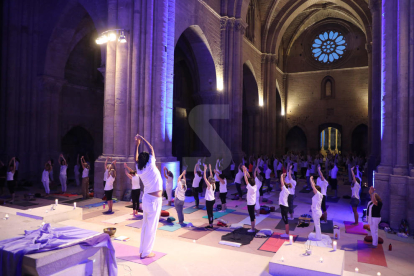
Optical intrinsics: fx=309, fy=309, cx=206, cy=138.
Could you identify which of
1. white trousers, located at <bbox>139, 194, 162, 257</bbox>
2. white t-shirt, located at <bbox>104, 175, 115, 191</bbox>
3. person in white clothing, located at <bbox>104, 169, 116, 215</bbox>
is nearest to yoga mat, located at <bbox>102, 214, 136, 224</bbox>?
person in white clothing, located at <bbox>104, 169, 116, 215</bbox>

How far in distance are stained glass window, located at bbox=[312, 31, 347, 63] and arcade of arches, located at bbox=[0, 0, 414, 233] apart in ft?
0.37

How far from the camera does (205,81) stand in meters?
20.7

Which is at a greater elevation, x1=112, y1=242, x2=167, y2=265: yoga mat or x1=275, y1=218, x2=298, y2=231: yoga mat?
x1=112, y1=242, x2=167, y2=265: yoga mat

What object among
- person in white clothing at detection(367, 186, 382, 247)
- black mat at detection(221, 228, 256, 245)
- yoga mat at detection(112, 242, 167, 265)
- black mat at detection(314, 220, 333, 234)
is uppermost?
person in white clothing at detection(367, 186, 382, 247)

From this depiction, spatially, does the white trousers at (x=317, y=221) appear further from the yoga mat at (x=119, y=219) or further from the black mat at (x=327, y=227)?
the yoga mat at (x=119, y=219)

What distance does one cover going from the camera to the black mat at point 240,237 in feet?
25.5

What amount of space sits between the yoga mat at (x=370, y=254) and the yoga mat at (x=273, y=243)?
5.28 feet

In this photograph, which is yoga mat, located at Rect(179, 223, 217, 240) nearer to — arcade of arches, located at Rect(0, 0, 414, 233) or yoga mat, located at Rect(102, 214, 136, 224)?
yoga mat, located at Rect(102, 214, 136, 224)

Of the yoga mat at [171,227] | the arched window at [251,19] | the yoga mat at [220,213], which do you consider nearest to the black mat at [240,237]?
the yoga mat at [171,227]

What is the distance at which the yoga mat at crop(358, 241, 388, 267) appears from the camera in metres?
6.58

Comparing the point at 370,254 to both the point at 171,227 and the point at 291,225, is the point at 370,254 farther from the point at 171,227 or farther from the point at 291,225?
the point at 171,227

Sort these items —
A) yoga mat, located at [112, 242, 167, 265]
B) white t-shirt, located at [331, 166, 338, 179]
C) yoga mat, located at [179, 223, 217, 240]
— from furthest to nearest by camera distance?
white t-shirt, located at [331, 166, 338, 179]
yoga mat, located at [179, 223, 217, 240]
yoga mat, located at [112, 242, 167, 265]

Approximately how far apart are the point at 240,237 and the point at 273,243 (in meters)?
0.87

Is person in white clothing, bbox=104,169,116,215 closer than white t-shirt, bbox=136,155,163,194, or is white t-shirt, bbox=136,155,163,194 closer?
white t-shirt, bbox=136,155,163,194
